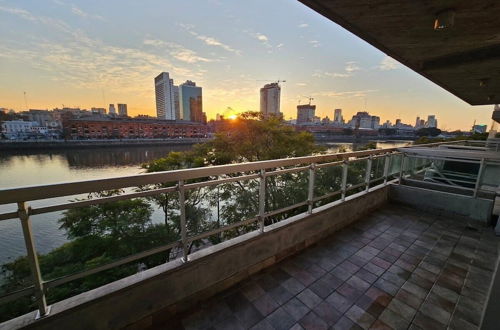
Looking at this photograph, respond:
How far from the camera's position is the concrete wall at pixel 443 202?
3721 mm

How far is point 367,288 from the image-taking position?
2.11 m

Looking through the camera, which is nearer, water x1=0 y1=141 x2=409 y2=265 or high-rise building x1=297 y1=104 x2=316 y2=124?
water x1=0 y1=141 x2=409 y2=265

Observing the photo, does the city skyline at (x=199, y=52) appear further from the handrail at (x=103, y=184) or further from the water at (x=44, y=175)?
the water at (x=44, y=175)

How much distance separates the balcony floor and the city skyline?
6.24 metres

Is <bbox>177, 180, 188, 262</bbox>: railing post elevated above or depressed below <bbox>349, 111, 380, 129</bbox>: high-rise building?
below

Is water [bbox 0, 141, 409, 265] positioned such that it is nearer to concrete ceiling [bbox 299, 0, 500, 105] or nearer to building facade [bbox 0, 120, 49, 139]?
concrete ceiling [bbox 299, 0, 500, 105]

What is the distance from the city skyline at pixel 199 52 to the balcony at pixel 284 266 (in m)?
5.96

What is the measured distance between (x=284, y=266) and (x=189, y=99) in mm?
119707

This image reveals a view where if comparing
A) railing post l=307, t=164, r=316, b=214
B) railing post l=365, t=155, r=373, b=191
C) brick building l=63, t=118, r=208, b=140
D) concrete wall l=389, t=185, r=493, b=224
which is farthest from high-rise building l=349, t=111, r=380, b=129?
railing post l=307, t=164, r=316, b=214

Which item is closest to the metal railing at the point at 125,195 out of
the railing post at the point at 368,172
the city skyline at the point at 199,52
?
the railing post at the point at 368,172

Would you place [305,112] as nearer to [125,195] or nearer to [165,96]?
[165,96]

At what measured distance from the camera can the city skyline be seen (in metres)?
9.45

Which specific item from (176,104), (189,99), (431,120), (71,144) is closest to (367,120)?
(431,120)

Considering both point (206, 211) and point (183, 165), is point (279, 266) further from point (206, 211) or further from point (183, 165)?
point (183, 165)
